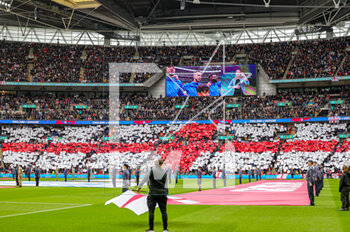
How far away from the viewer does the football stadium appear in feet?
115

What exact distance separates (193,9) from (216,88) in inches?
1068

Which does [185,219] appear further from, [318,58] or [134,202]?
[318,58]

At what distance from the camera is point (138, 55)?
5969 centimetres

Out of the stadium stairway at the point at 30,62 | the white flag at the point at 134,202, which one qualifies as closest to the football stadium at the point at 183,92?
the stadium stairway at the point at 30,62

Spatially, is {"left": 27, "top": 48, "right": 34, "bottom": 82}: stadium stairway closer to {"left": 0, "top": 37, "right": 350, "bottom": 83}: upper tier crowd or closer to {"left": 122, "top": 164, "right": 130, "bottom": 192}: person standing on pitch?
{"left": 0, "top": 37, "right": 350, "bottom": 83}: upper tier crowd

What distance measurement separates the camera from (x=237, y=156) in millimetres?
47812

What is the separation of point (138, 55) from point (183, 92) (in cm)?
2881

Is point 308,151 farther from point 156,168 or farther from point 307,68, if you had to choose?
point 156,168

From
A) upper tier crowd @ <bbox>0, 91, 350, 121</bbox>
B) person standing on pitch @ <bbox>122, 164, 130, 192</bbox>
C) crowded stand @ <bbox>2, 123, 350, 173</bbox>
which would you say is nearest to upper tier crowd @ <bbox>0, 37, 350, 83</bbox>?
upper tier crowd @ <bbox>0, 91, 350, 121</bbox>

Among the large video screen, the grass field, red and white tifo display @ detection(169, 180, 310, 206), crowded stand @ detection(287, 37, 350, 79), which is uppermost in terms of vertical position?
crowded stand @ detection(287, 37, 350, 79)

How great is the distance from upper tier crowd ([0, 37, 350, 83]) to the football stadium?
19cm

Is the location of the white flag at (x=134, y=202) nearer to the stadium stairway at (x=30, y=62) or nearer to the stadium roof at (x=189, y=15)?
the stadium roof at (x=189, y=15)

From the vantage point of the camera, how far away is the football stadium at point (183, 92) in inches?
1374

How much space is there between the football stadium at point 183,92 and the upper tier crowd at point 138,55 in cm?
19
